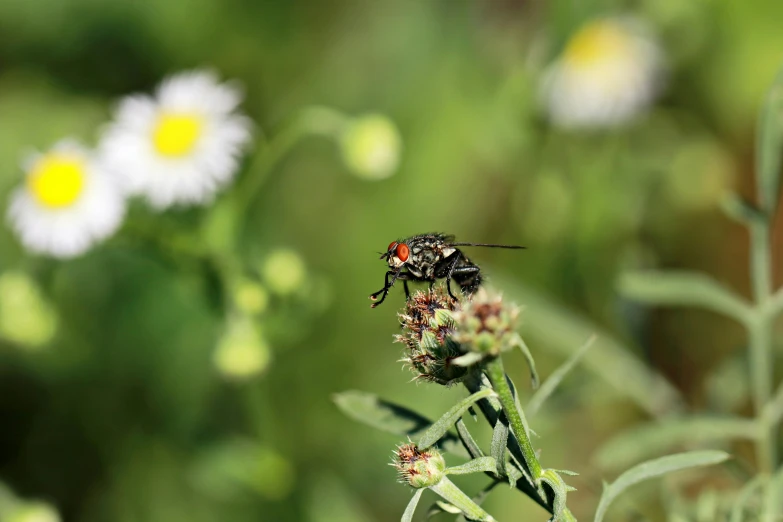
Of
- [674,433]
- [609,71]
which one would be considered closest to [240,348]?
[674,433]

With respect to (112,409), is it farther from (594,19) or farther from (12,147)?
(594,19)

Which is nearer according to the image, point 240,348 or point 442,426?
point 442,426

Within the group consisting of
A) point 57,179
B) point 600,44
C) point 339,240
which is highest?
point 600,44

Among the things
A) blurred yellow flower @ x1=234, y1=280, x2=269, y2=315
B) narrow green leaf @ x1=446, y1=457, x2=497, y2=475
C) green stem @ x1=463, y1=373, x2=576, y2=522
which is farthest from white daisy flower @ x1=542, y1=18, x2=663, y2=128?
narrow green leaf @ x1=446, y1=457, x2=497, y2=475

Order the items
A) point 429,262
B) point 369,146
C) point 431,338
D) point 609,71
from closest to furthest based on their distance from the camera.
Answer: point 431,338 < point 429,262 < point 369,146 < point 609,71

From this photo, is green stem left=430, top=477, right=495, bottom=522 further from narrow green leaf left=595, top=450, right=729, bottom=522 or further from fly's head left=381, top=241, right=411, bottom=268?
fly's head left=381, top=241, right=411, bottom=268

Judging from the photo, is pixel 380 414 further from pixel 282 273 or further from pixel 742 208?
pixel 282 273
